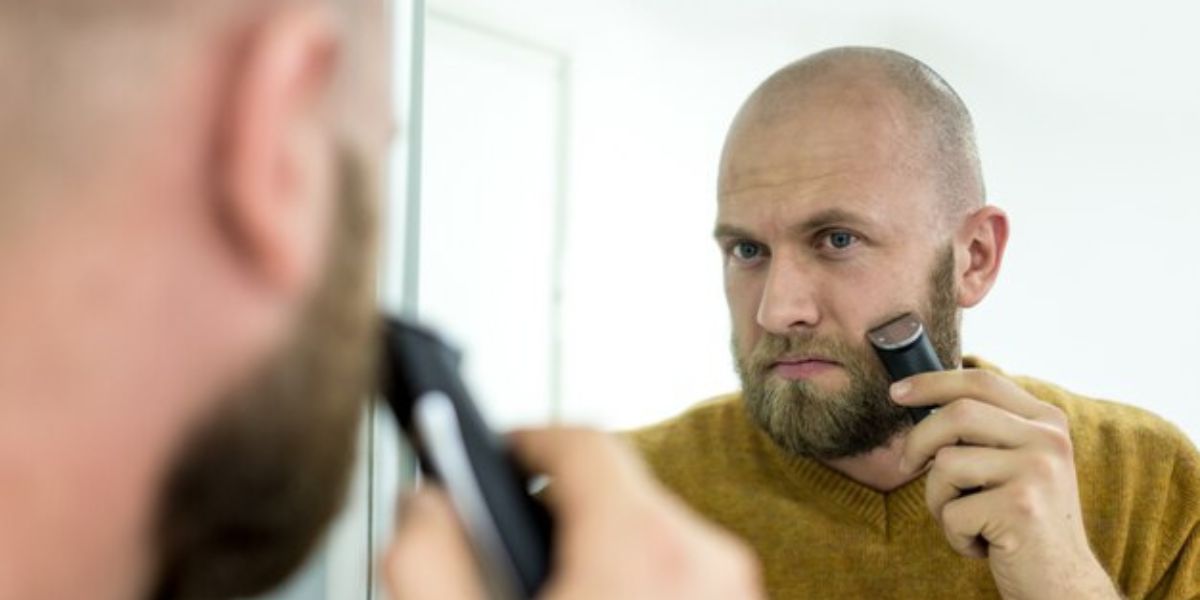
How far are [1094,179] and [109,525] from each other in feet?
4.45

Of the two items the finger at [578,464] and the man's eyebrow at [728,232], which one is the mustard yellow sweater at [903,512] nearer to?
the man's eyebrow at [728,232]

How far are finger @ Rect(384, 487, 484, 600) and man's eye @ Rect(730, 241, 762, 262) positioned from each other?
754mm

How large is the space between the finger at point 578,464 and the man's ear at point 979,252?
0.85m

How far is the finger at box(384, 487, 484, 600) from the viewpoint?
328 millimetres

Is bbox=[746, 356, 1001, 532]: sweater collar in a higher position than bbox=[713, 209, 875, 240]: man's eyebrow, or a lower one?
lower

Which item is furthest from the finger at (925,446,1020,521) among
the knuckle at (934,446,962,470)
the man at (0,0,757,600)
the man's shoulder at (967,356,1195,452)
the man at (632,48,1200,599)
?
the man at (0,0,757,600)

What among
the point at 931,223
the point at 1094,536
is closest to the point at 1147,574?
the point at 1094,536

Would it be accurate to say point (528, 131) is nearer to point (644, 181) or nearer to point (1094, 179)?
point (644, 181)

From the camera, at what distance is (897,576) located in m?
1.00

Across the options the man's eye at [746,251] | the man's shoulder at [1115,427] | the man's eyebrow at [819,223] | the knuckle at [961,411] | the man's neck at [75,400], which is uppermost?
the man's eyebrow at [819,223]

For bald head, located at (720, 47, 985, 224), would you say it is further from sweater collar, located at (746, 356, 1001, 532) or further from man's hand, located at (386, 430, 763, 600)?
man's hand, located at (386, 430, 763, 600)

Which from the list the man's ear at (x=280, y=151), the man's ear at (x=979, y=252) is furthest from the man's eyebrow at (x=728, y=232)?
the man's ear at (x=280, y=151)

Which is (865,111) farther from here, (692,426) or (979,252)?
(692,426)

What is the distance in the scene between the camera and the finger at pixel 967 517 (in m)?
0.85
